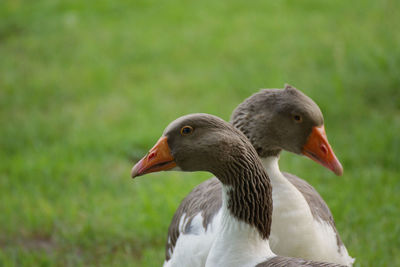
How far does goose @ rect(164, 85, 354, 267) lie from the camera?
10.1ft

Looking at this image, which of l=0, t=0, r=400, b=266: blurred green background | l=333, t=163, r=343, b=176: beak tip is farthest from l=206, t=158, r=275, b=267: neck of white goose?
l=0, t=0, r=400, b=266: blurred green background

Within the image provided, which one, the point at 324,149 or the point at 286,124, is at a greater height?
the point at 286,124

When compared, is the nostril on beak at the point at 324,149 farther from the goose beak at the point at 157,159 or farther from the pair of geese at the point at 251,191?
the goose beak at the point at 157,159

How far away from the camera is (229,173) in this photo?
108 inches

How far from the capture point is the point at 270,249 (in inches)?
117

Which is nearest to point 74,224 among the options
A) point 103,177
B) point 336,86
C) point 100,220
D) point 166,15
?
point 100,220

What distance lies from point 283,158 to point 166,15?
4.18m

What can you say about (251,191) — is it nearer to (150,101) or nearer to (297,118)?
(297,118)

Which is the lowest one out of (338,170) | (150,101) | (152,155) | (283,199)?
(150,101)

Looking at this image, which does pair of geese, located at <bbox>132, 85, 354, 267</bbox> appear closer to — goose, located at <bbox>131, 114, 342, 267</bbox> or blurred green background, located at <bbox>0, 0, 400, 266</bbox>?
goose, located at <bbox>131, 114, 342, 267</bbox>

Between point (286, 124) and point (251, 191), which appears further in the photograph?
point (286, 124)

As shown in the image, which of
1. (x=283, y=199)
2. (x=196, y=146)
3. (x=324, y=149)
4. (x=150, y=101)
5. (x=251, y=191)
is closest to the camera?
(x=196, y=146)

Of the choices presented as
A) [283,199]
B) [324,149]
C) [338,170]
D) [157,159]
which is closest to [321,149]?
[324,149]

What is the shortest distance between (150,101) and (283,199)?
12.8 feet
